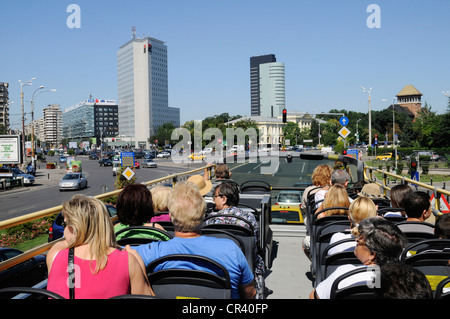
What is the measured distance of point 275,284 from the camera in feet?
16.9

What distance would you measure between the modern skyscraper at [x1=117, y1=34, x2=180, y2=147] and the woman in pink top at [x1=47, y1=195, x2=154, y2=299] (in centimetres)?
18333

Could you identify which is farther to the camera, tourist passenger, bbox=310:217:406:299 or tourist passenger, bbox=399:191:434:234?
tourist passenger, bbox=399:191:434:234

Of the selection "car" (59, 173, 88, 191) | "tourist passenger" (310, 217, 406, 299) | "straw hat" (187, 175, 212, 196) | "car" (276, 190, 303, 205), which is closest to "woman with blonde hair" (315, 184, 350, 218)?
"tourist passenger" (310, 217, 406, 299)

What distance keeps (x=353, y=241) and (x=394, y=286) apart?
1640 mm

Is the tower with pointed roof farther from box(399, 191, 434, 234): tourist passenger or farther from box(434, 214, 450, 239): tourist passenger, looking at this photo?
box(434, 214, 450, 239): tourist passenger

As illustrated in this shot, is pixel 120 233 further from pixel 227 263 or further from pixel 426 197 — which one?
pixel 426 197

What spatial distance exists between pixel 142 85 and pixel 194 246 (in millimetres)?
190223

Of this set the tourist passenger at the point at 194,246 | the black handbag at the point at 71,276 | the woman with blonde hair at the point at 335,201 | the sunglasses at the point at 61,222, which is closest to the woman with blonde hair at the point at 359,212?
the woman with blonde hair at the point at 335,201

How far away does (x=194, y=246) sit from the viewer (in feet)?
9.06

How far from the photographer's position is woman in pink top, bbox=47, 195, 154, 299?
261cm

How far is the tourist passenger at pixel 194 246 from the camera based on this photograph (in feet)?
8.96

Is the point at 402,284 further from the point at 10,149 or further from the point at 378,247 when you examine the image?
the point at 10,149

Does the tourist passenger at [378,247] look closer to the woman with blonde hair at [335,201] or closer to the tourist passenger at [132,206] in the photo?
the tourist passenger at [132,206]

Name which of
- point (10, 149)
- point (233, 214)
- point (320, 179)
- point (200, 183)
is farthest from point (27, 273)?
point (10, 149)
